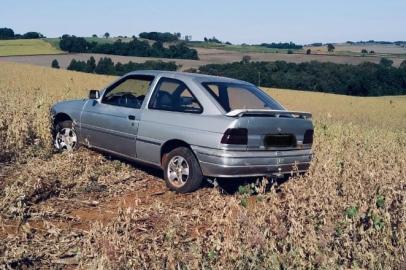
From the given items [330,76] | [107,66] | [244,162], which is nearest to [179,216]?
[244,162]

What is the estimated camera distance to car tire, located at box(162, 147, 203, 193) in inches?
259

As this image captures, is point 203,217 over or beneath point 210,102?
beneath

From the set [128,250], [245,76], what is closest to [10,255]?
[128,250]

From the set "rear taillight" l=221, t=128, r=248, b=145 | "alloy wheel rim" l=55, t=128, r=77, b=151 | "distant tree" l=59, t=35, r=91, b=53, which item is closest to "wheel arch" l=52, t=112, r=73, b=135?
"alloy wheel rim" l=55, t=128, r=77, b=151

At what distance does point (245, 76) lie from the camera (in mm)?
53812

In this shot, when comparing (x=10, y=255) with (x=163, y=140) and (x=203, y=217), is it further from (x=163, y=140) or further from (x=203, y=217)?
(x=163, y=140)

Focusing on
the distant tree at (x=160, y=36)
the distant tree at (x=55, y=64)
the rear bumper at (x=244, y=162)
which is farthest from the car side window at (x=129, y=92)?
the distant tree at (x=160, y=36)

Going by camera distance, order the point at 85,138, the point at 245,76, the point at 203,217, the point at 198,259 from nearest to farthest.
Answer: the point at 198,259 → the point at 203,217 → the point at 85,138 → the point at 245,76

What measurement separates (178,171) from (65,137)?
2761 mm

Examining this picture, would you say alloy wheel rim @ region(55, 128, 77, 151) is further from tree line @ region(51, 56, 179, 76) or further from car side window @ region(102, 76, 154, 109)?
tree line @ region(51, 56, 179, 76)

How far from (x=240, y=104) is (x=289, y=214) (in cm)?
315

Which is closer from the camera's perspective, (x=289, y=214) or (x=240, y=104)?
(x=289, y=214)

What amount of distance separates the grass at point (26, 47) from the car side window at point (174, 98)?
60.3m

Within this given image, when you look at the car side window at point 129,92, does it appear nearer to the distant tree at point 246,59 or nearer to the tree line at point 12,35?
the distant tree at point 246,59
